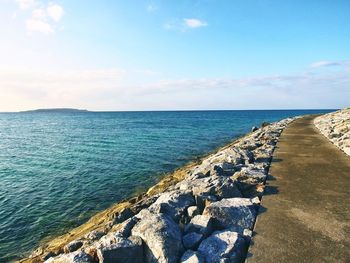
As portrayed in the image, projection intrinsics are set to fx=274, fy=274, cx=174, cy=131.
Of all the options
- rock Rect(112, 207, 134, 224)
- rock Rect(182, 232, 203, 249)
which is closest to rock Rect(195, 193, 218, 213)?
rock Rect(182, 232, 203, 249)

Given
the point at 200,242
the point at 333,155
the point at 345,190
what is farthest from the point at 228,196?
the point at 333,155

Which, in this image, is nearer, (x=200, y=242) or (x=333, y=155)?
(x=200, y=242)

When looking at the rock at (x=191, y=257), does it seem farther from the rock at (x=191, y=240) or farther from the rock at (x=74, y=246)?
the rock at (x=74, y=246)

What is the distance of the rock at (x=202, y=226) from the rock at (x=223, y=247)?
22 centimetres

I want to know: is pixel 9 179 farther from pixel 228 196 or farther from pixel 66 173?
pixel 228 196

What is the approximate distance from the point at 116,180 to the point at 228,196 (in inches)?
417

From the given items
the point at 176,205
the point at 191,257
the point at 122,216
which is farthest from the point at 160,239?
the point at 122,216

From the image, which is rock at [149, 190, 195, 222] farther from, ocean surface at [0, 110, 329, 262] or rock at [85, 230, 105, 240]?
ocean surface at [0, 110, 329, 262]

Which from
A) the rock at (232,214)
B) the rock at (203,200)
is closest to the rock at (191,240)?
the rock at (232,214)

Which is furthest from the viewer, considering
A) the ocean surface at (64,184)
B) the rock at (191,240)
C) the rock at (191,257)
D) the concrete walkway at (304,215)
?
the ocean surface at (64,184)

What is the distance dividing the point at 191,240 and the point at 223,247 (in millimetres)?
620

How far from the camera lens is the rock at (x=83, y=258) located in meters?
4.38

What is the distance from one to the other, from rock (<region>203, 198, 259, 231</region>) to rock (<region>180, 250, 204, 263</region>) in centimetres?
Result: 114

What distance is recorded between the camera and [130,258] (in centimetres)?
437
